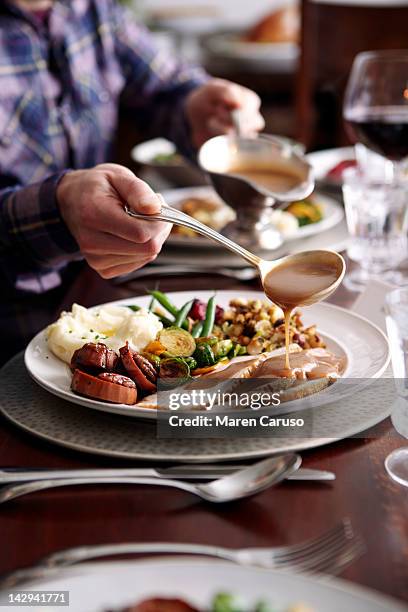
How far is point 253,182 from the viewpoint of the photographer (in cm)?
149

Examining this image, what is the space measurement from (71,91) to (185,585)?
1.66 meters

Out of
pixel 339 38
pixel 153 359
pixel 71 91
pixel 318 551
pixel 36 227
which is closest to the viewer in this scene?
pixel 318 551

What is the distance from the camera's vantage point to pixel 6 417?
91 cm

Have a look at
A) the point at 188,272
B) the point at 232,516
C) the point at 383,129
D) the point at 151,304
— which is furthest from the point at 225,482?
the point at 383,129

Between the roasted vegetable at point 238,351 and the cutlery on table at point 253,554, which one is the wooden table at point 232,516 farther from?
the roasted vegetable at point 238,351

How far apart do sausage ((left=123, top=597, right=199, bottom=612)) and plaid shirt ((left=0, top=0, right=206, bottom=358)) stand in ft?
3.08

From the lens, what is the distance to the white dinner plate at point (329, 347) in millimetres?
863

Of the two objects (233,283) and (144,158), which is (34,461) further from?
(144,158)

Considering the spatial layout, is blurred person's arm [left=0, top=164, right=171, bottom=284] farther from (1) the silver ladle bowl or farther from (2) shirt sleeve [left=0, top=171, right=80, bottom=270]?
(1) the silver ladle bowl

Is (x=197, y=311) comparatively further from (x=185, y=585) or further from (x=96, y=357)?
(x=185, y=585)

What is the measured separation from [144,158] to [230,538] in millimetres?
1680

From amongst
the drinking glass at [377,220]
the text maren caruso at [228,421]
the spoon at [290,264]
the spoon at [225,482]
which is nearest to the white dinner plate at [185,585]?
the spoon at [225,482]

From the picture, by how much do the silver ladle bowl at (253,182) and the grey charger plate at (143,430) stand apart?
0.59 metres

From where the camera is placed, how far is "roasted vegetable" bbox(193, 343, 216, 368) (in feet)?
3.26
